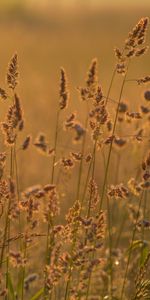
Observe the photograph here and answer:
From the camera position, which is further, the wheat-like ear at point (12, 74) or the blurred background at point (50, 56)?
the blurred background at point (50, 56)

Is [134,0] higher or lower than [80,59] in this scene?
higher

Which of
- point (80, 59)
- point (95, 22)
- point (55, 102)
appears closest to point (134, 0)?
point (95, 22)

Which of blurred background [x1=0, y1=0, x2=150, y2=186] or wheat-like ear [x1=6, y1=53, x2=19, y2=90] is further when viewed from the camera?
blurred background [x1=0, y1=0, x2=150, y2=186]

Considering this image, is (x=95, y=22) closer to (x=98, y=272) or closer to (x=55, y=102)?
(x=55, y=102)

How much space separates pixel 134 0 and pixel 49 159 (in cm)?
3311

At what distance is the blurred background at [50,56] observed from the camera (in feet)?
19.6

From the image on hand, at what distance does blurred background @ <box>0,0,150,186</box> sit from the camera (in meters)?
5.99

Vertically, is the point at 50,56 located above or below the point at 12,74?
above

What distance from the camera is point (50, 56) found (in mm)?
12422

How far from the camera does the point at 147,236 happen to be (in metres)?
3.55

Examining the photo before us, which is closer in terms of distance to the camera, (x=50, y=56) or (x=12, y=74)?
(x=12, y=74)

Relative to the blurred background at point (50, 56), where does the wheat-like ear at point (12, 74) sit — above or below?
below

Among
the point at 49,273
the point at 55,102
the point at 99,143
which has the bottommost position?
the point at 49,273

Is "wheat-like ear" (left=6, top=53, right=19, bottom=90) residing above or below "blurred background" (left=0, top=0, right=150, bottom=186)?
below
